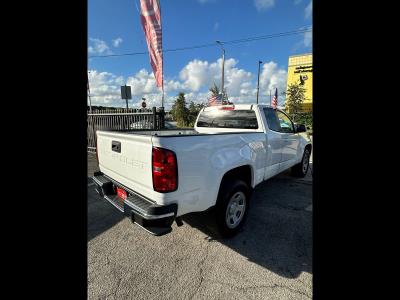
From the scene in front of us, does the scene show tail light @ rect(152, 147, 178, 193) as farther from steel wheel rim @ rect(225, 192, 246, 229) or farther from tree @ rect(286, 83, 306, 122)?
tree @ rect(286, 83, 306, 122)

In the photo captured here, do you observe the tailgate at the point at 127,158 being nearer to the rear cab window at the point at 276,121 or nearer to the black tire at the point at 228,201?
the black tire at the point at 228,201

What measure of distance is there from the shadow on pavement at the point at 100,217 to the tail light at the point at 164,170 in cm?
170

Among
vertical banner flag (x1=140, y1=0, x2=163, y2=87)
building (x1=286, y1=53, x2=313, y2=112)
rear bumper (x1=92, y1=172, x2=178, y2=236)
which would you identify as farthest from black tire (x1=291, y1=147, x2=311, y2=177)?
building (x1=286, y1=53, x2=313, y2=112)

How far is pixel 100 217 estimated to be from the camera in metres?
3.94

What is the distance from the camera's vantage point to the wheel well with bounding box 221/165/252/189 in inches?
132

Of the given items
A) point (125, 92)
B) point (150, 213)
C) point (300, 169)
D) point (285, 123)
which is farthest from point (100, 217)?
point (125, 92)

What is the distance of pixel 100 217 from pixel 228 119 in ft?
9.86

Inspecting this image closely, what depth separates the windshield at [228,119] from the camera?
429 centimetres

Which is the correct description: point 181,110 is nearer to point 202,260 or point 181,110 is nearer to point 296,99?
point 296,99

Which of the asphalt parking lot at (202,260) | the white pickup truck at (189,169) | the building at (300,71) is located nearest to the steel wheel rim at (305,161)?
the white pickup truck at (189,169)
